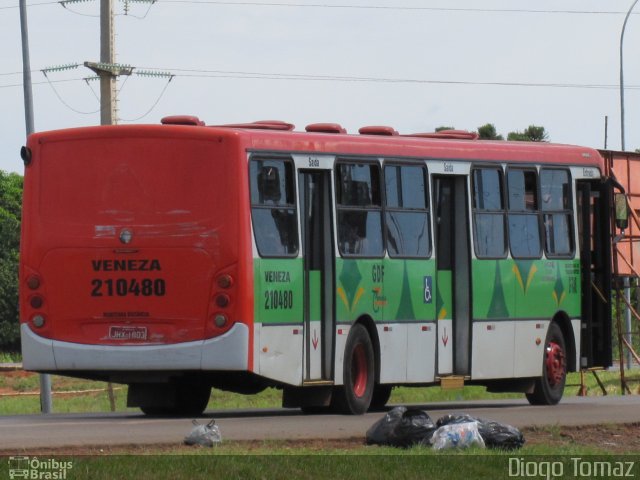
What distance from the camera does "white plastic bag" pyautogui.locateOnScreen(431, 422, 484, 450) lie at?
15.6 metres

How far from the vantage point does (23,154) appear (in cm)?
2016

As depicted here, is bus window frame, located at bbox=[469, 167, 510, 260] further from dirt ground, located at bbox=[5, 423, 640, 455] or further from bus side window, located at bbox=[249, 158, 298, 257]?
dirt ground, located at bbox=[5, 423, 640, 455]

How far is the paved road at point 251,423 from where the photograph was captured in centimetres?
1605

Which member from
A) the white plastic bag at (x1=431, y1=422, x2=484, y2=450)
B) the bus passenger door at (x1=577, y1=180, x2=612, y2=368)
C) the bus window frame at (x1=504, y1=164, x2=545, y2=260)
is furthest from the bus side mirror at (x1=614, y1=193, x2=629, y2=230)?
the white plastic bag at (x1=431, y1=422, x2=484, y2=450)

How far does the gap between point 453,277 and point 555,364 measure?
2636 mm

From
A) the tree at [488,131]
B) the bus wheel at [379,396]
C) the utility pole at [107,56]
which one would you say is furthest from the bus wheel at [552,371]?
the tree at [488,131]

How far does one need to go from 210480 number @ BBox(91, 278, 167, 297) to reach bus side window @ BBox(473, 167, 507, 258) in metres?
4.82

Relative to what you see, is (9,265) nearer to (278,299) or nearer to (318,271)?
(318,271)

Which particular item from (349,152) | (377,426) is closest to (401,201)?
(349,152)

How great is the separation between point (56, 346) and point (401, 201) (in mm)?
4364

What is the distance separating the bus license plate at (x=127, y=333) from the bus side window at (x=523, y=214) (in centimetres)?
583

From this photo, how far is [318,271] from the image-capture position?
20578 millimetres

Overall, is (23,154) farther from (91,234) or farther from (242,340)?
(242,340)

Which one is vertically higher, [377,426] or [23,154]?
[23,154]
